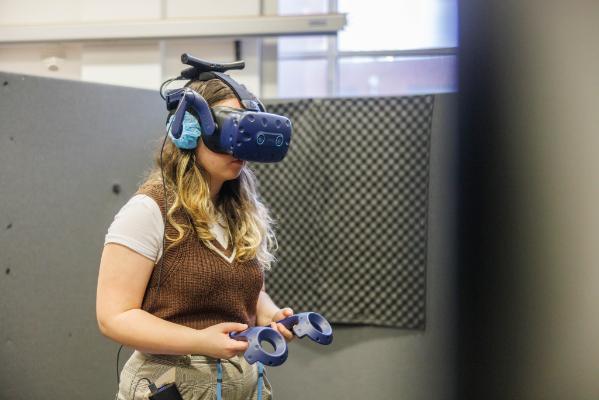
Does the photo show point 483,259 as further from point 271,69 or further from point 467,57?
point 271,69

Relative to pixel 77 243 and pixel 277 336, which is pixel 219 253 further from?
pixel 77 243

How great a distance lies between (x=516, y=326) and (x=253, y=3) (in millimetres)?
2659

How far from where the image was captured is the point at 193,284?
3.02ft

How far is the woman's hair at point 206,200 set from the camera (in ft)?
3.13

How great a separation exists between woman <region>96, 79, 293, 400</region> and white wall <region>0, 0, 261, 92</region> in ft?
6.26

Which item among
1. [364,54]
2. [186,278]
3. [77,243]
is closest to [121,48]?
[364,54]

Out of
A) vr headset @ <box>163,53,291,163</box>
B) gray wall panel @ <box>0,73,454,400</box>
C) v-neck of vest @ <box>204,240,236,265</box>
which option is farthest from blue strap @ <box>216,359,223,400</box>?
gray wall panel @ <box>0,73,454,400</box>

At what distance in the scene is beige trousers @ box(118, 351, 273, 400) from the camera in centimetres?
93

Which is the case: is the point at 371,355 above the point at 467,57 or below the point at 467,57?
below

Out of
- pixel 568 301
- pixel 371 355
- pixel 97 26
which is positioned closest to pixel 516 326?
pixel 568 301

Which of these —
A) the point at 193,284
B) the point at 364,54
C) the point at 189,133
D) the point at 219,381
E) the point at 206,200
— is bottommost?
the point at 219,381

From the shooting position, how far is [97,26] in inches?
109

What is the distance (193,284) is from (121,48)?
2346 millimetres

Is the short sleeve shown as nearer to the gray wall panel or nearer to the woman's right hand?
the woman's right hand
